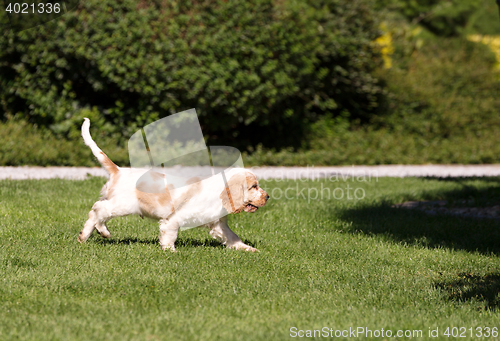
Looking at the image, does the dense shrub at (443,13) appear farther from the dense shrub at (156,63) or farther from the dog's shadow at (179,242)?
the dog's shadow at (179,242)

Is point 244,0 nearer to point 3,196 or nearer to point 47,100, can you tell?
point 47,100

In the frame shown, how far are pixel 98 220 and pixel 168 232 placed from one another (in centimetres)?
64

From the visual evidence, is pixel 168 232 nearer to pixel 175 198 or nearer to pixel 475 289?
pixel 175 198

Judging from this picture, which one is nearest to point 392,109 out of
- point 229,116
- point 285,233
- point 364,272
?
point 229,116

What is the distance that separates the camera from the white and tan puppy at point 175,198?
14.6 ft

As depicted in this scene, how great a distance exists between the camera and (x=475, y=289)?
4.00 meters

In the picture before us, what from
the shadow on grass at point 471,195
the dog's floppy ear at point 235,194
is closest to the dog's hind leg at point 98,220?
the dog's floppy ear at point 235,194

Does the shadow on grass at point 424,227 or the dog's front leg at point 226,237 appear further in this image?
the shadow on grass at point 424,227

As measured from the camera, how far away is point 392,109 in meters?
14.9

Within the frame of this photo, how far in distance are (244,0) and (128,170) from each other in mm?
7226

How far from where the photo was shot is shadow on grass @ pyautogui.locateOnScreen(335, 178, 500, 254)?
5555 millimetres

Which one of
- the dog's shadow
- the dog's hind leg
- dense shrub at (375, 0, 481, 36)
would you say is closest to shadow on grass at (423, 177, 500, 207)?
the dog's shadow

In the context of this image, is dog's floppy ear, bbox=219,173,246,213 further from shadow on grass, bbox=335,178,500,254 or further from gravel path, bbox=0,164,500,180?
gravel path, bbox=0,164,500,180

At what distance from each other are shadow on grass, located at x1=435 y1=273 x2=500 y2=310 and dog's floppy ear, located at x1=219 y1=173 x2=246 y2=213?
1662 mm
